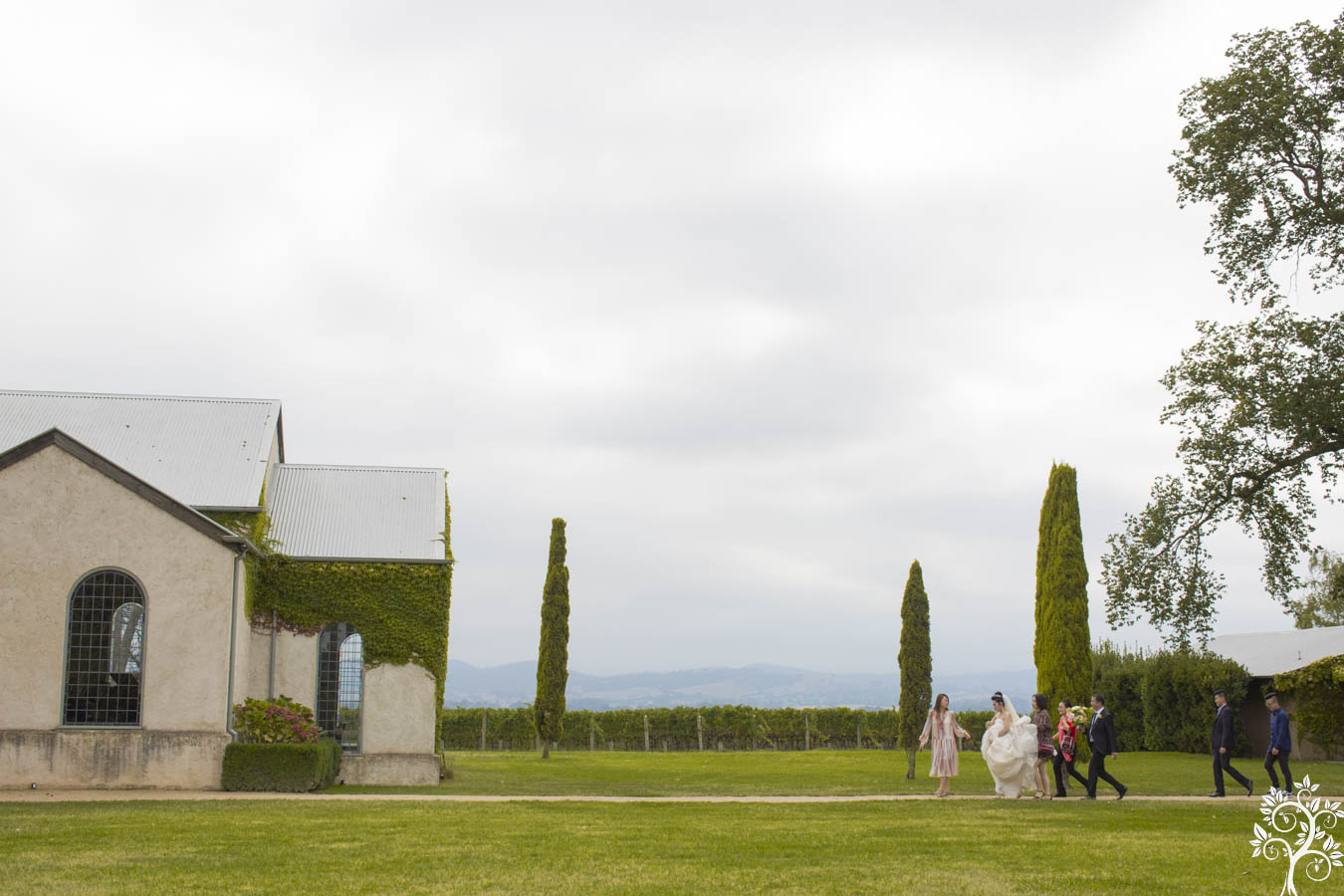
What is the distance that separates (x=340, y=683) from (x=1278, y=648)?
104 feet

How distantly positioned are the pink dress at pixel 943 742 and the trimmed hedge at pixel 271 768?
38.1ft

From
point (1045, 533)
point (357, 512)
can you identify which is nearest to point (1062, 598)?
point (1045, 533)

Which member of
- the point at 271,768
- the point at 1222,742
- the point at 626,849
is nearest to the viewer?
the point at 626,849

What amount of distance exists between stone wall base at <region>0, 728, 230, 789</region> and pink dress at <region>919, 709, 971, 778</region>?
13.5 meters

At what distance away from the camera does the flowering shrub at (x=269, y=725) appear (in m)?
21.9

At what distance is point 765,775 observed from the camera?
2898cm

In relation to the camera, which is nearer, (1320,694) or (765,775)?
(1320,694)

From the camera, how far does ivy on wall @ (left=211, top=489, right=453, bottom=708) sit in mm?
25141

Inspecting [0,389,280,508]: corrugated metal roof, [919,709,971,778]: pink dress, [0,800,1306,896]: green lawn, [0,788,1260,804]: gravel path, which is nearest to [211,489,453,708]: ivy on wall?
[0,389,280,508]: corrugated metal roof

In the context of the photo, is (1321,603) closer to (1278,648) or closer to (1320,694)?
(1278,648)

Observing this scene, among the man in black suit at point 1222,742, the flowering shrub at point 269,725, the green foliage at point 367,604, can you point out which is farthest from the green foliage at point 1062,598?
the flowering shrub at point 269,725

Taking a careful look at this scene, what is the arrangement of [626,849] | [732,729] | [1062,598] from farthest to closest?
[732,729] < [1062,598] < [626,849]

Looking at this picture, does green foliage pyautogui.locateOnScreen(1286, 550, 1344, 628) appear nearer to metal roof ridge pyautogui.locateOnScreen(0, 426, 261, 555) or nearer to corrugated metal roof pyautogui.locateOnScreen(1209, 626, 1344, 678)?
corrugated metal roof pyautogui.locateOnScreen(1209, 626, 1344, 678)

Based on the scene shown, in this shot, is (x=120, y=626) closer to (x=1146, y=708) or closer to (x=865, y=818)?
(x=865, y=818)
